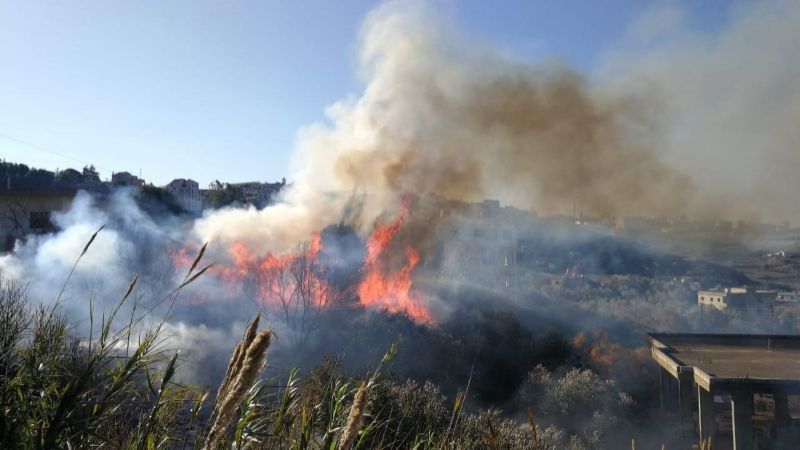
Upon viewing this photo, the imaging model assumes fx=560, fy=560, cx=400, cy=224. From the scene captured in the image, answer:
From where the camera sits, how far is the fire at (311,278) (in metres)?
28.1

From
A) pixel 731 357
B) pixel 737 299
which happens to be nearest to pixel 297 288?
pixel 731 357

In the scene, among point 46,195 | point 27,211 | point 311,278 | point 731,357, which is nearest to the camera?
point 731,357

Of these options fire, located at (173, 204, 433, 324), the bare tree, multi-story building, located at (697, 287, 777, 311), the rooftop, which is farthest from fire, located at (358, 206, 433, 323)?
multi-story building, located at (697, 287, 777, 311)

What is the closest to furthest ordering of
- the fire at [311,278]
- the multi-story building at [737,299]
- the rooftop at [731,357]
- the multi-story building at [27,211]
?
1. the rooftop at [731,357]
2. the fire at [311,278]
3. the multi-story building at [27,211]
4. the multi-story building at [737,299]

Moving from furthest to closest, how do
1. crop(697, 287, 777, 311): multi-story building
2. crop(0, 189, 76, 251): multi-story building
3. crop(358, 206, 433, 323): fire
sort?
crop(697, 287, 777, 311): multi-story building
crop(0, 189, 76, 251): multi-story building
crop(358, 206, 433, 323): fire

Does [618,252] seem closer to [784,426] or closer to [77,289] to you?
[784,426]

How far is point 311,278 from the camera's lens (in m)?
28.0

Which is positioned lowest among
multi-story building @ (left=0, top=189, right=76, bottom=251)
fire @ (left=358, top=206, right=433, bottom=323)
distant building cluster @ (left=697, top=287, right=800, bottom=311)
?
distant building cluster @ (left=697, top=287, right=800, bottom=311)

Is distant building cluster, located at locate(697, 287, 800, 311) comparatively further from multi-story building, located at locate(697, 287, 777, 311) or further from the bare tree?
the bare tree

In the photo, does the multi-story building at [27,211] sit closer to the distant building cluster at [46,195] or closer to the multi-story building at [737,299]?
the distant building cluster at [46,195]

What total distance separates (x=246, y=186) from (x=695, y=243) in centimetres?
6182

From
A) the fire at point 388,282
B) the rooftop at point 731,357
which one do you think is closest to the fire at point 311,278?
the fire at point 388,282

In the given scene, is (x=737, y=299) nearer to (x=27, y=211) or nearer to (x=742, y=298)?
(x=742, y=298)

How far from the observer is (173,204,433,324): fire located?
28.1 meters
